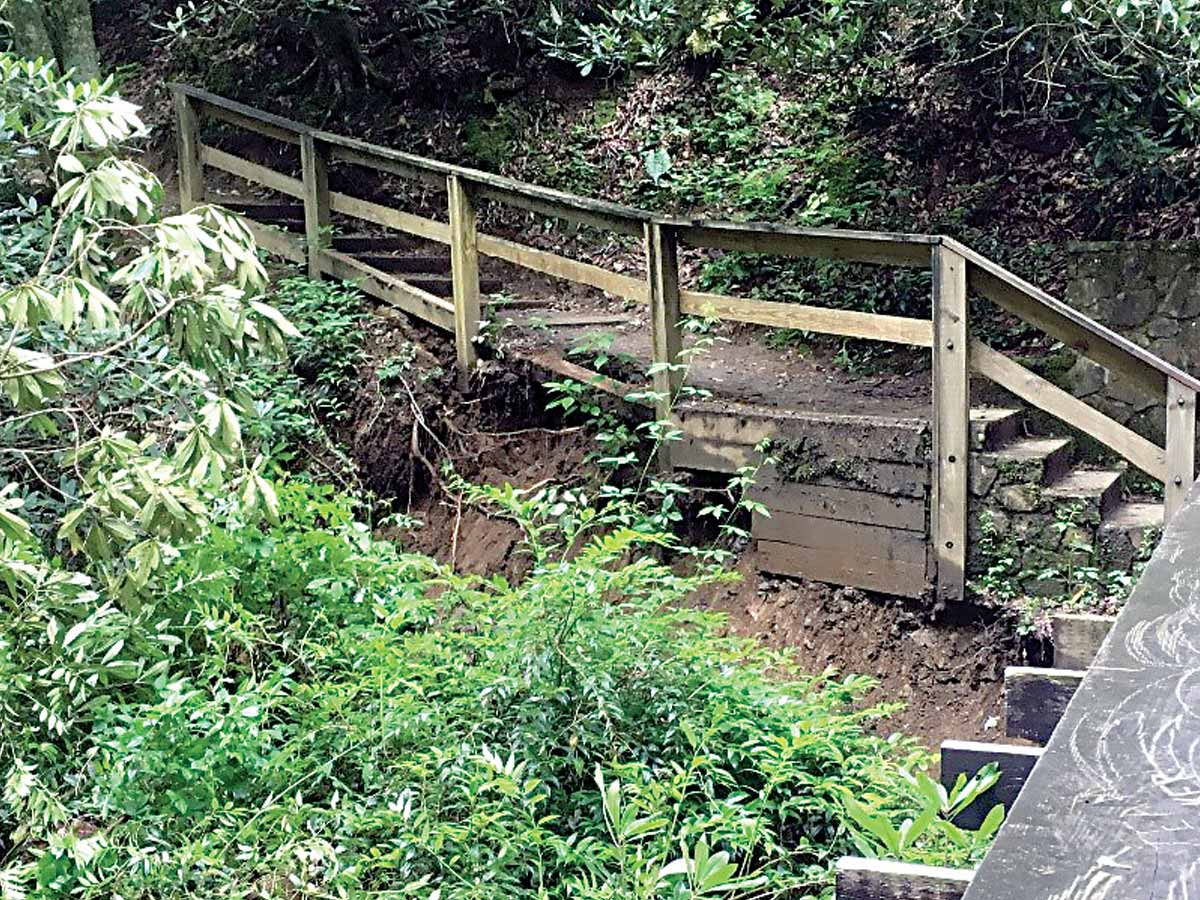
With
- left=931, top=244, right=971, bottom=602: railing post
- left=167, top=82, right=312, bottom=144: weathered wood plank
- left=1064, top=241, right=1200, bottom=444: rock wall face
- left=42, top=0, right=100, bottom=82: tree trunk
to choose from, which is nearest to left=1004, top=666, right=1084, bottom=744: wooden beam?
left=931, top=244, right=971, bottom=602: railing post

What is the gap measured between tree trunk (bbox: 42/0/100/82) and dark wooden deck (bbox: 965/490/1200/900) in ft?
26.5

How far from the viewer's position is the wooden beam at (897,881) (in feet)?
4.10

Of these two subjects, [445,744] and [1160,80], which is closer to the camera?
[445,744]

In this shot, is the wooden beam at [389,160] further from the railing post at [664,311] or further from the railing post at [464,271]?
the railing post at [664,311]

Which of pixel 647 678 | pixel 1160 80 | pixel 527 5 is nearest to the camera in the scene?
pixel 647 678

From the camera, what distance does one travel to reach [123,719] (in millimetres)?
3838

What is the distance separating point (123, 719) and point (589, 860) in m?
1.62

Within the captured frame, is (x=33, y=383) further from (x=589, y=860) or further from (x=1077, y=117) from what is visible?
(x=1077, y=117)

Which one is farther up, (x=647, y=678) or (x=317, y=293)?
(x=317, y=293)

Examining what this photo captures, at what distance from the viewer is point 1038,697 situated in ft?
6.31

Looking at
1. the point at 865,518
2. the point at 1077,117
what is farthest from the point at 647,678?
the point at 1077,117

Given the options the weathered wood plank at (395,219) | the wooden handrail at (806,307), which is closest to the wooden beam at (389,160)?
the wooden handrail at (806,307)

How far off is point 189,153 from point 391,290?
7.18ft

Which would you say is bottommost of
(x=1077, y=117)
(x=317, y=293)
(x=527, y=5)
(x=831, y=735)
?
(x=831, y=735)
